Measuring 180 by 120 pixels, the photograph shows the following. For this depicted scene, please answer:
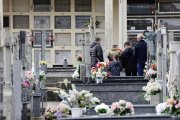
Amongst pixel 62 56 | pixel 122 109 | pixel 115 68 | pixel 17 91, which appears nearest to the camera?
pixel 122 109

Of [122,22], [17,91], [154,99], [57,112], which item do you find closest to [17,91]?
[17,91]

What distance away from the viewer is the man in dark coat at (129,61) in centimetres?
2253

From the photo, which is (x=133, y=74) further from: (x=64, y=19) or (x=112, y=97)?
(x=64, y=19)

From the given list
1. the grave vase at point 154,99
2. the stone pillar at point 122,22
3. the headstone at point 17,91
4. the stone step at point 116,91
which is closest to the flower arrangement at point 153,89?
the grave vase at point 154,99

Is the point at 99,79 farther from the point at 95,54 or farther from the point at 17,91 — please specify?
the point at 17,91

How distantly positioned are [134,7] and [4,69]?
2190 centimetres

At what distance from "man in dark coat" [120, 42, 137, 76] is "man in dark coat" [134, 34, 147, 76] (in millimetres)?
290

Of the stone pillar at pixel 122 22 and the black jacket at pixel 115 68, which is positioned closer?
the black jacket at pixel 115 68

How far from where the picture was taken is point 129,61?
22.6 meters

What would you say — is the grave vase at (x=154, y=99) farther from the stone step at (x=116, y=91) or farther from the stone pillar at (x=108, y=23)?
the stone pillar at (x=108, y=23)

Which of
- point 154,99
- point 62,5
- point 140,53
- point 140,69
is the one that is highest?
point 62,5

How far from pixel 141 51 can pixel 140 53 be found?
0.28ft

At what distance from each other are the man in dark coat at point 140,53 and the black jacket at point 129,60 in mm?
279

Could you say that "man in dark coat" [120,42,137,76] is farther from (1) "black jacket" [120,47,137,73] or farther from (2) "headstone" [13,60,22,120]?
(2) "headstone" [13,60,22,120]
